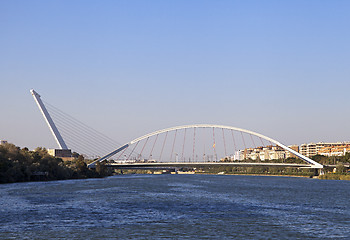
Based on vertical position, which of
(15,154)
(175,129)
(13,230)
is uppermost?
(175,129)

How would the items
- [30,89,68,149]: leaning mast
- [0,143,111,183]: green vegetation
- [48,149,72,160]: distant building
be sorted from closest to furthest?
[0,143,111,183]: green vegetation, [30,89,68,149]: leaning mast, [48,149,72,160]: distant building

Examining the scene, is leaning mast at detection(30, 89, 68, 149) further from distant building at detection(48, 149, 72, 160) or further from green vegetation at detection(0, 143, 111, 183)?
green vegetation at detection(0, 143, 111, 183)

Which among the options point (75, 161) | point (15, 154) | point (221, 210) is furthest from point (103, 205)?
point (75, 161)

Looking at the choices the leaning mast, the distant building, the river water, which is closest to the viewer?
the river water

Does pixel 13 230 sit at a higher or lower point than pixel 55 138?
lower

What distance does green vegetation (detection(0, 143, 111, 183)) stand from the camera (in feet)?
269

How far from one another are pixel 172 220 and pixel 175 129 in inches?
4156

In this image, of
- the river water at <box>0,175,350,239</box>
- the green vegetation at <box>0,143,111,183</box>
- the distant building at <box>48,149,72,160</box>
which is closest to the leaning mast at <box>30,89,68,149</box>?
the distant building at <box>48,149,72,160</box>

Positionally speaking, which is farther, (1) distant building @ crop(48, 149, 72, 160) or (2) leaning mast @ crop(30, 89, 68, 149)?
(1) distant building @ crop(48, 149, 72, 160)

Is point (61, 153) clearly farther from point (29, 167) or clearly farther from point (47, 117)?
point (29, 167)

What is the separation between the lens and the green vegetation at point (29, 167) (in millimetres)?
81875

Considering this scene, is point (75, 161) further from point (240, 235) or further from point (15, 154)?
point (240, 235)

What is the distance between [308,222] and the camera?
2991cm

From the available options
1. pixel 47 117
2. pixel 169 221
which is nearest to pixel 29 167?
pixel 47 117
